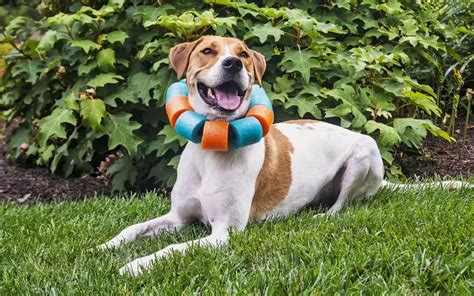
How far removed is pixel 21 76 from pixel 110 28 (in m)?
1.22

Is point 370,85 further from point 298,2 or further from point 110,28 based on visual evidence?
point 110,28

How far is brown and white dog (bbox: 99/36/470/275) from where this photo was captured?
4.13 meters

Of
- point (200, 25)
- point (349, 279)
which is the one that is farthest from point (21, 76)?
point (349, 279)

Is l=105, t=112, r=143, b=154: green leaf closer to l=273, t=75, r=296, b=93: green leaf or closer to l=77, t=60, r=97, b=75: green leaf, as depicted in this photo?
l=77, t=60, r=97, b=75: green leaf

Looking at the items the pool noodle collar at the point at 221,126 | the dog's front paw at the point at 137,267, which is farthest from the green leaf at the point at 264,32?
the dog's front paw at the point at 137,267

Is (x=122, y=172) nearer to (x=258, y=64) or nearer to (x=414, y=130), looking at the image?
(x=258, y=64)

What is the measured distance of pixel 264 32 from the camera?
5.68 meters

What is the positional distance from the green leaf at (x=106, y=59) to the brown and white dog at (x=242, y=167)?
5.64 feet

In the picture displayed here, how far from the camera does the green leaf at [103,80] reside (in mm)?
5926

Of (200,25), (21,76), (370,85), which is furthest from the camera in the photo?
(21,76)

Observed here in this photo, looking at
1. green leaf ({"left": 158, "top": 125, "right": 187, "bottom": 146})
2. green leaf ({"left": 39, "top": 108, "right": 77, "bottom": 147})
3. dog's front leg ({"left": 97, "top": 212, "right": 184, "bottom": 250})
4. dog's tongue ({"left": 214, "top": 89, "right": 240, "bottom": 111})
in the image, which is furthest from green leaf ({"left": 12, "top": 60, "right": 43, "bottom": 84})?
dog's tongue ({"left": 214, "top": 89, "right": 240, "bottom": 111})

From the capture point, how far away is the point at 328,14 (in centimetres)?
638

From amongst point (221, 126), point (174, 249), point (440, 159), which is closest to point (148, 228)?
point (174, 249)

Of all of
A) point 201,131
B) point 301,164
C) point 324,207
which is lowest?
point 324,207
